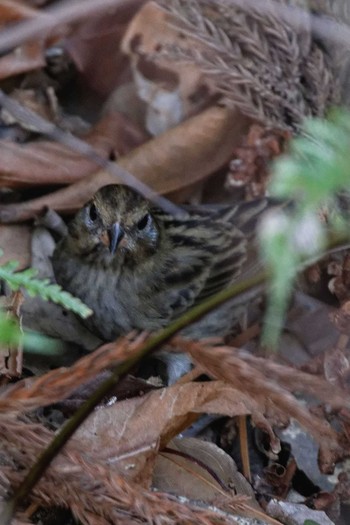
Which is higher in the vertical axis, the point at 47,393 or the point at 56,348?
the point at 47,393

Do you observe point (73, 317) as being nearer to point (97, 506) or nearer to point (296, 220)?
point (97, 506)

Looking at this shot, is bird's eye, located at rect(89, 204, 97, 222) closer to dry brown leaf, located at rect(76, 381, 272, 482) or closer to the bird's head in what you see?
the bird's head

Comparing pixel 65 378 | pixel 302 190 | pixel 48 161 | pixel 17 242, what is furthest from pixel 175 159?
pixel 302 190

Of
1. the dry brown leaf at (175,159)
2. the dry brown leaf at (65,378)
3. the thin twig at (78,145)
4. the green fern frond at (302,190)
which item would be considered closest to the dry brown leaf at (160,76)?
the dry brown leaf at (175,159)

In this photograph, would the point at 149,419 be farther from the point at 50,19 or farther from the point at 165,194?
the point at 50,19

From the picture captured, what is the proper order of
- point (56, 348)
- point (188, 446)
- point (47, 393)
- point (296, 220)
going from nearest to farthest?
point (296, 220)
point (47, 393)
point (188, 446)
point (56, 348)

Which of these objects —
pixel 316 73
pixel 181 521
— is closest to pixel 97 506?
pixel 181 521

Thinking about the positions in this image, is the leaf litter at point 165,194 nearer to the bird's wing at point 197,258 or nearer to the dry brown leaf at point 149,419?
the dry brown leaf at point 149,419
